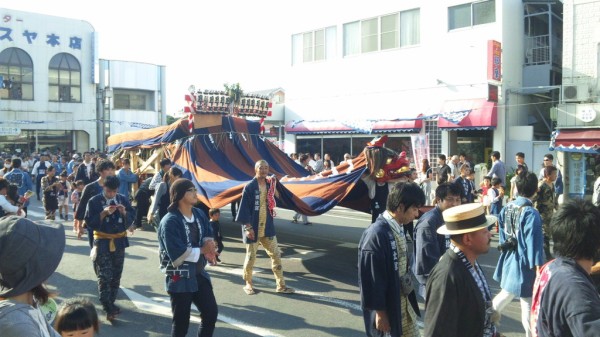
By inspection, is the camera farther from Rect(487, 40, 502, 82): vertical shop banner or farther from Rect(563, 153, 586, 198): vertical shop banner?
Rect(487, 40, 502, 82): vertical shop banner

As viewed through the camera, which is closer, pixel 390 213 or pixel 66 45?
pixel 390 213

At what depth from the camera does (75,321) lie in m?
2.41

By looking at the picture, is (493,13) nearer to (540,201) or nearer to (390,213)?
(540,201)

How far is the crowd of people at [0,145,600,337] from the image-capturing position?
6.47 feet

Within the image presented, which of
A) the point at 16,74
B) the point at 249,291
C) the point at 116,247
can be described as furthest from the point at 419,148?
the point at 16,74

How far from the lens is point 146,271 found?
814cm

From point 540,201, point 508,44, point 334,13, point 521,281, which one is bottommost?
point 521,281

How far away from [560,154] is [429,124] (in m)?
5.13

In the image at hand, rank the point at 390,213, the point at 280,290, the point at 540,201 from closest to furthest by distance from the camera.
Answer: the point at 390,213
the point at 280,290
the point at 540,201

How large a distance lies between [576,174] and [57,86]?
33.0m

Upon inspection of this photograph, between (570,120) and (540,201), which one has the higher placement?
(570,120)

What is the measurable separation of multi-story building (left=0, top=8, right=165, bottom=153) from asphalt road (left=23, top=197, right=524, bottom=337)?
2683cm

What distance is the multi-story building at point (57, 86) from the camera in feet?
110

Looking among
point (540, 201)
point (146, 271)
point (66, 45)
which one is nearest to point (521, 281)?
point (540, 201)
